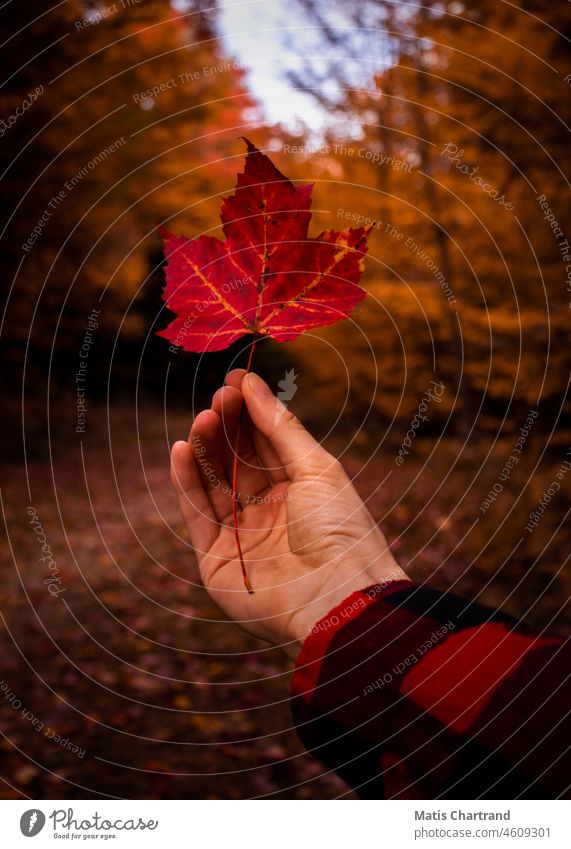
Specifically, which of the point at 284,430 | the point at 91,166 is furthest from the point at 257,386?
the point at 91,166

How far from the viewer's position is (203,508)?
4.44 feet

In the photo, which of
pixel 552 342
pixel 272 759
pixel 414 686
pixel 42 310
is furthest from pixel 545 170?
pixel 42 310

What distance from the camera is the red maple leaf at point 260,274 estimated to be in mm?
1053

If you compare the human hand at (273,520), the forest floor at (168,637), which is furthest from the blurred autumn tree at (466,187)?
the human hand at (273,520)

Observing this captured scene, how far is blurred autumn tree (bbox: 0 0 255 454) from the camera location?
17.5 ft

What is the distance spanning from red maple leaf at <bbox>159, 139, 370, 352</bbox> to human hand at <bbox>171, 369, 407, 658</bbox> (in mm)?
185

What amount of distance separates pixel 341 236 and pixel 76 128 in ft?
19.3

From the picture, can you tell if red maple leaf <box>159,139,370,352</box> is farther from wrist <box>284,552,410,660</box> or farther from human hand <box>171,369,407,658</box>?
wrist <box>284,552,410,660</box>

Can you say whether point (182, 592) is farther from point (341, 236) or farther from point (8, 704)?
point (341, 236)

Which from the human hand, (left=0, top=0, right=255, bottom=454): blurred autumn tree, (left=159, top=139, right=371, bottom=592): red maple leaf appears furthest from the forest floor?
(left=0, top=0, right=255, bottom=454): blurred autumn tree

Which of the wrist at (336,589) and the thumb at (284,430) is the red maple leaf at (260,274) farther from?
the wrist at (336,589)

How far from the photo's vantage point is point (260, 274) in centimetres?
109

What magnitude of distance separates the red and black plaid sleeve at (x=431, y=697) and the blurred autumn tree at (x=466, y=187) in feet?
7.61
